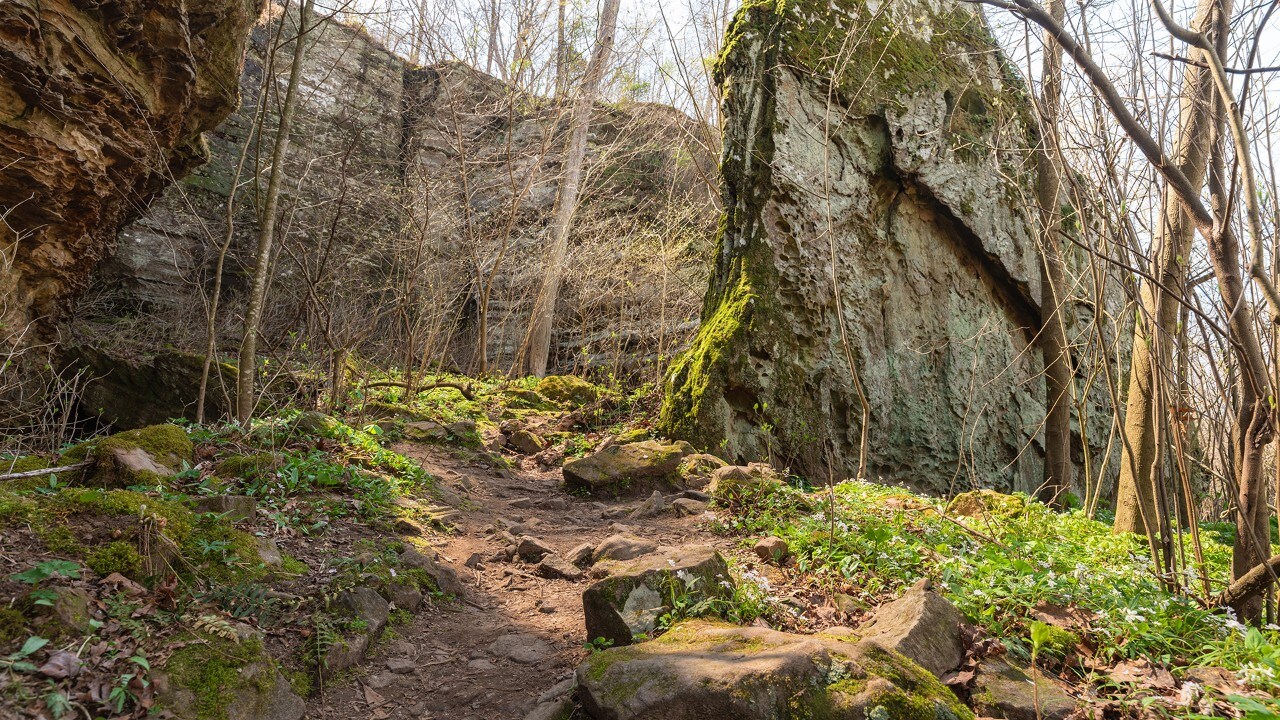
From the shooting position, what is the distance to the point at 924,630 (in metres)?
2.78

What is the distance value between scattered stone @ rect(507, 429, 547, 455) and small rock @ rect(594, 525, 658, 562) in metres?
4.14

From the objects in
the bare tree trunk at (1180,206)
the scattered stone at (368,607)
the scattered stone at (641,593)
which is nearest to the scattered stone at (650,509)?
the scattered stone at (641,593)

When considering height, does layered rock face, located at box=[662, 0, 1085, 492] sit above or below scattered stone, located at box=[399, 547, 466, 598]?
above

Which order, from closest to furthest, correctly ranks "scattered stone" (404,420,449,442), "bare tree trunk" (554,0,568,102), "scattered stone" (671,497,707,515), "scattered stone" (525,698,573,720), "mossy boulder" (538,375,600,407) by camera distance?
"scattered stone" (525,698,573,720)
"scattered stone" (671,497,707,515)
"scattered stone" (404,420,449,442)
"mossy boulder" (538,375,600,407)
"bare tree trunk" (554,0,568,102)

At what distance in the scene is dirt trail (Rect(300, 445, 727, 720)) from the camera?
2854 mm

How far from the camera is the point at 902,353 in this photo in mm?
7664

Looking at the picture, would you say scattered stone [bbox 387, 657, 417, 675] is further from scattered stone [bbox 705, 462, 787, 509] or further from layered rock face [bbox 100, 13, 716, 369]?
layered rock face [bbox 100, 13, 716, 369]

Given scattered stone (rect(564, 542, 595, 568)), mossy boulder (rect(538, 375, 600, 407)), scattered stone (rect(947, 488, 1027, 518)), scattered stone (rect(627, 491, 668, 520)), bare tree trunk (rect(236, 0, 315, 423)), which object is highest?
bare tree trunk (rect(236, 0, 315, 423))

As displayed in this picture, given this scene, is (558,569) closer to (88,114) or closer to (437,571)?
(437,571)

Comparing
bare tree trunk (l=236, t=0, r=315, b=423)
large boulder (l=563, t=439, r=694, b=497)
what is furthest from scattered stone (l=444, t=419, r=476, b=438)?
bare tree trunk (l=236, t=0, r=315, b=423)

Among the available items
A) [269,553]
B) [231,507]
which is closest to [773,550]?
[269,553]

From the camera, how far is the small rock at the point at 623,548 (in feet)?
13.6

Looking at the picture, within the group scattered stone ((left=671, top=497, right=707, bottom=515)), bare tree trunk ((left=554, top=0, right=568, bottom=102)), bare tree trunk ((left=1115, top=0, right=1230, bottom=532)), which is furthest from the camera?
bare tree trunk ((left=554, top=0, right=568, bottom=102))

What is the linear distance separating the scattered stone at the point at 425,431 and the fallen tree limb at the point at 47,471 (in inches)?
150
